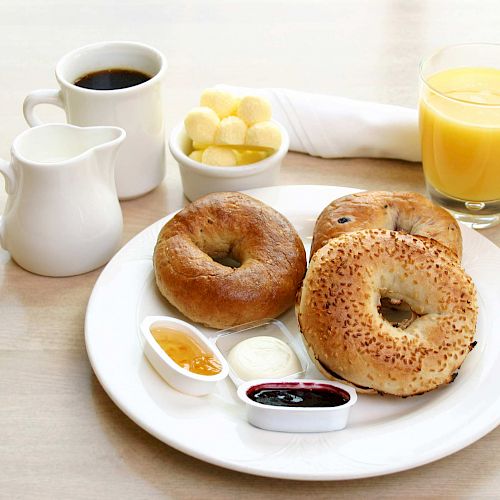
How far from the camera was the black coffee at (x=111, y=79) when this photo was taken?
2.07 m

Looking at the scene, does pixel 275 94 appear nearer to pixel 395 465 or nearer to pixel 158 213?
pixel 158 213

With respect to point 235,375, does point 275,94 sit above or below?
above

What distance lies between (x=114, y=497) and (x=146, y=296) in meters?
0.52

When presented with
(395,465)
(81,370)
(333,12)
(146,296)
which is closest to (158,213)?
(146,296)

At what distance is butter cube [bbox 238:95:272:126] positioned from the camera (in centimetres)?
201

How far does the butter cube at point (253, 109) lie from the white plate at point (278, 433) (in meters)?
0.50

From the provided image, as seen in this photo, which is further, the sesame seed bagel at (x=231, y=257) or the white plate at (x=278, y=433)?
the sesame seed bagel at (x=231, y=257)

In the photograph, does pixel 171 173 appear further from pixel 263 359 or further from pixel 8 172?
pixel 263 359

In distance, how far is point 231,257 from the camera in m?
1.91

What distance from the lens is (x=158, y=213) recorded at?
216 cm

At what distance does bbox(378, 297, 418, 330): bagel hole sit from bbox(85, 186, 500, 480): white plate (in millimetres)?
153

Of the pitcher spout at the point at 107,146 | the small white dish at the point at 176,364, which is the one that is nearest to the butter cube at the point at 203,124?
the pitcher spout at the point at 107,146

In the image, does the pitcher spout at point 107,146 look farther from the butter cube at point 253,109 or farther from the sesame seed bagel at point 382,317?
the sesame seed bagel at point 382,317

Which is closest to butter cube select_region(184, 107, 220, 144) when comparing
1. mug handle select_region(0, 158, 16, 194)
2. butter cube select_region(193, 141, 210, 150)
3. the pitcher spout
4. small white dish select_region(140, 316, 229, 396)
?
butter cube select_region(193, 141, 210, 150)
